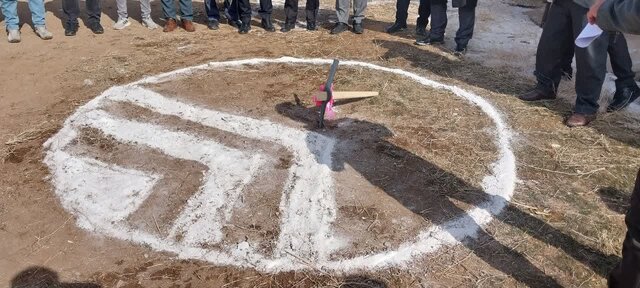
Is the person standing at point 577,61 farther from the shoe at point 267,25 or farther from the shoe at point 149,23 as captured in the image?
the shoe at point 149,23

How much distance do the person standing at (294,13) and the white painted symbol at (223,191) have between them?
10.3 ft

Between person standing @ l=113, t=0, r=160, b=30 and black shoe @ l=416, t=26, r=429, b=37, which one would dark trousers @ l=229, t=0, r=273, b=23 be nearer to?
person standing @ l=113, t=0, r=160, b=30

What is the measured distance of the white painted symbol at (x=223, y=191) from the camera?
3.36 metres

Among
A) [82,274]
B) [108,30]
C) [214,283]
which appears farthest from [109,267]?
[108,30]

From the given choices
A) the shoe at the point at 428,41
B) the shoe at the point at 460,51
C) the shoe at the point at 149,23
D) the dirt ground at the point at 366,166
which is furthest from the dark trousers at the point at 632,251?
the shoe at the point at 149,23

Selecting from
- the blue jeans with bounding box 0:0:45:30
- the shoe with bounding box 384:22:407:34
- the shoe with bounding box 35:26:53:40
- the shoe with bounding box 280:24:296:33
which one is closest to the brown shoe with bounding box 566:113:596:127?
the shoe with bounding box 384:22:407:34

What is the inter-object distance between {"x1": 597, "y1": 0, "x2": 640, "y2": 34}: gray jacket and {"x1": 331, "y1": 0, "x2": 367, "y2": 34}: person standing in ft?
18.3

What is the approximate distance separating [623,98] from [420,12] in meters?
3.41

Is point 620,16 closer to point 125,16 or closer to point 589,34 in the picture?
point 589,34

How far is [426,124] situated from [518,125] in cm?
93

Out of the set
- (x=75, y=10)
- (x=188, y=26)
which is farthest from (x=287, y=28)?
(x=75, y=10)

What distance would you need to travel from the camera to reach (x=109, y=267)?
10.6 feet

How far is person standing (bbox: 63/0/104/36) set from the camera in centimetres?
766

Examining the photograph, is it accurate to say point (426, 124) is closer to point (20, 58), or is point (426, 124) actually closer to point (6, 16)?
point (20, 58)
